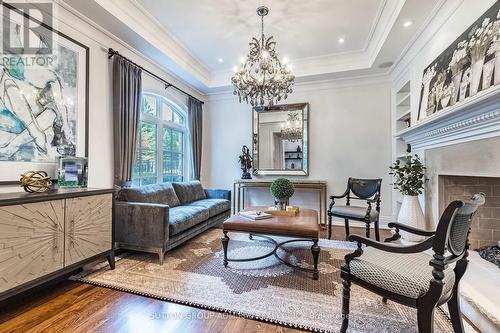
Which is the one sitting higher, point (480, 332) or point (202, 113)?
point (202, 113)

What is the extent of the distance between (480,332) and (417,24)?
10.4 ft

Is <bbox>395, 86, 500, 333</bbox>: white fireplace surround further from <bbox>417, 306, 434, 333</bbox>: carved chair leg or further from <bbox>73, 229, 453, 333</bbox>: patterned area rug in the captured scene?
<bbox>417, 306, 434, 333</bbox>: carved chair leg

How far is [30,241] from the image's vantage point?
1775 millimetres

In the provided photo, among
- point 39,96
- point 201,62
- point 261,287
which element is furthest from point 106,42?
point 261,287

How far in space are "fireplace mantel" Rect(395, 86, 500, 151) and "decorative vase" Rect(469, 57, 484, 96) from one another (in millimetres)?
183

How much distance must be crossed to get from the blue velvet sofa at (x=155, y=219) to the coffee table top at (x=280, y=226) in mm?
735

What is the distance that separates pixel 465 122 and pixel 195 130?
4261 millimetres

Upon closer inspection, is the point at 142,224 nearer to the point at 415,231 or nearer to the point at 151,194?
the point at 151,194

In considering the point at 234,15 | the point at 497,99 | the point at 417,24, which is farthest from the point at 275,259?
the point at 417,24

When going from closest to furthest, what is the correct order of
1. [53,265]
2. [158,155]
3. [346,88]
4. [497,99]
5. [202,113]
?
[497,99] → [53,265] → [158,155] → [346,88] → [202,113]

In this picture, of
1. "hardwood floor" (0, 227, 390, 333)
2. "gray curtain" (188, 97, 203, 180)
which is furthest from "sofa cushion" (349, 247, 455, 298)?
"gray curtain" (188, 97, 203, 180)

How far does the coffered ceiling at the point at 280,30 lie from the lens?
9.07ft

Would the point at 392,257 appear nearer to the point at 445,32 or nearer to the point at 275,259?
the point at 275,259

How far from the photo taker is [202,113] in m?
5.38
